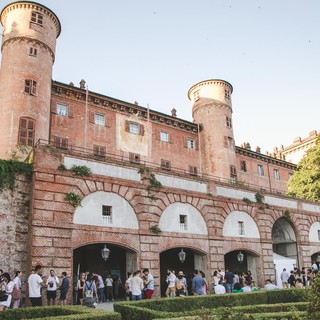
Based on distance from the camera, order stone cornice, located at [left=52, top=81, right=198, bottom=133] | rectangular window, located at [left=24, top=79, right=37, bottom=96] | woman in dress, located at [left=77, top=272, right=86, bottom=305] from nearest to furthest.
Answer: woman in dress, located at [left=77, top=272, right=86, bottom=305] < rectangular window, located at [left=24, top=79, right=37, bottom=96] < stone cornice, located at [left=52, top=81, right=198, bottom=133]

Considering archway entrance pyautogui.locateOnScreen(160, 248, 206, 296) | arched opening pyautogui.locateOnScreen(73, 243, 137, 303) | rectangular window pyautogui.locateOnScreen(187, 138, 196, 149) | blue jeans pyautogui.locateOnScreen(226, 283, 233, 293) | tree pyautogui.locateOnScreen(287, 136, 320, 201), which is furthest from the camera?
tree pyautogui.locateOnScreen(287, 136, 320, 201)

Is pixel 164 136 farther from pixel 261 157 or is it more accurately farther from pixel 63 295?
pixel 63 295

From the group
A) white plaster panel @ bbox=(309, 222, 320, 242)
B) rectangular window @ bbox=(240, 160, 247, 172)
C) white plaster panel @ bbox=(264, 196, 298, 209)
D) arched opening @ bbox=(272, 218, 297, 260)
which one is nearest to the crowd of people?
white plaster panel @ bbox=(264, 196, 298, 209)

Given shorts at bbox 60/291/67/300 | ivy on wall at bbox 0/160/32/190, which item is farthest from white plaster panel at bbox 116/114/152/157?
shorts at bbox 60/291/67/300

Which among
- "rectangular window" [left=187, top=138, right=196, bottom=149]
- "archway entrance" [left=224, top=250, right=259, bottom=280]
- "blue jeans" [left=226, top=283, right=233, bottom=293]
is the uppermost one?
"rectangular window" [left=187, top=138, right=196, bottom=149]

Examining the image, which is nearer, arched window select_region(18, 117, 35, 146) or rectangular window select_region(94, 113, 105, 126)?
arched window select_region(18, 117, 35, 146)

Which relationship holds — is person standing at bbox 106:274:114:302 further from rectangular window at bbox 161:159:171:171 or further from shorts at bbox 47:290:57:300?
rectangular window at bbox 161:159:171:171

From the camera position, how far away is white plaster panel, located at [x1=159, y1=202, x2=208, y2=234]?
76.8ft

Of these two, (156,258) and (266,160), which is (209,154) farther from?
(156,258)

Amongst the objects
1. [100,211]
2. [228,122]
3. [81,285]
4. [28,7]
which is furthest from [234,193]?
[28,7]

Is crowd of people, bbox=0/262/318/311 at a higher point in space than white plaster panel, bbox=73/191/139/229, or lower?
lower

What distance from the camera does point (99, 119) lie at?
3184 cm

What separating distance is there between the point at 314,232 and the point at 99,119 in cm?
2099

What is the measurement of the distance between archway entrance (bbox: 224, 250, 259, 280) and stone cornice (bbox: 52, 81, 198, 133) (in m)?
13.4
